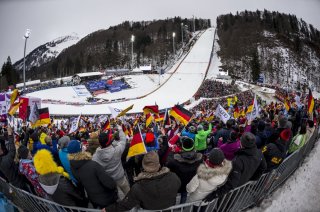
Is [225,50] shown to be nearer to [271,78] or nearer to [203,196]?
[271,78]

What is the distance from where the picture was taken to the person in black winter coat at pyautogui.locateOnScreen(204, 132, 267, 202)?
156 inches

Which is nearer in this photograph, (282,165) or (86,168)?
(86,168)

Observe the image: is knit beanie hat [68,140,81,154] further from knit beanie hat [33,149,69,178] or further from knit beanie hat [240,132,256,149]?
knit beanie hat [240,132,256,149]

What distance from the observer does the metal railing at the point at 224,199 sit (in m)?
4.02

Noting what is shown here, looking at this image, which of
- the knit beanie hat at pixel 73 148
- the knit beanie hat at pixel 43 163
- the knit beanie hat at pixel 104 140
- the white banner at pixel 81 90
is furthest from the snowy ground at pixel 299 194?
the white banner at pixel 81 90

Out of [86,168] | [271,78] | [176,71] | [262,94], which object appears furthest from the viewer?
[271,78]

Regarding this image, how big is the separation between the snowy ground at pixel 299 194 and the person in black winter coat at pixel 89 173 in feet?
8.67

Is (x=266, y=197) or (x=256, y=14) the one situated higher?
(x=256, y=14)

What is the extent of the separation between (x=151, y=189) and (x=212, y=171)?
0.91 meters

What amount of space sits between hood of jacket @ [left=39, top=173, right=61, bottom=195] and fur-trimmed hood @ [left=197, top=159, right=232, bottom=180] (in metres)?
1.97

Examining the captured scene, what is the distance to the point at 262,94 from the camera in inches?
1699

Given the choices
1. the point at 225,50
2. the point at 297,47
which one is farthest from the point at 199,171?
the point at 297,47

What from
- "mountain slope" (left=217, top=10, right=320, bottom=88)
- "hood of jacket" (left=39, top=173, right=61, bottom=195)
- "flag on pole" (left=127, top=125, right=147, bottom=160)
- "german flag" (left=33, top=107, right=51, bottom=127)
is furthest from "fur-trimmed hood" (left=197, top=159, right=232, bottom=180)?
"mountain slope" (left=217, top=10, right=320, bottom=88)

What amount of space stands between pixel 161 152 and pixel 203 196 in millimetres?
1506
